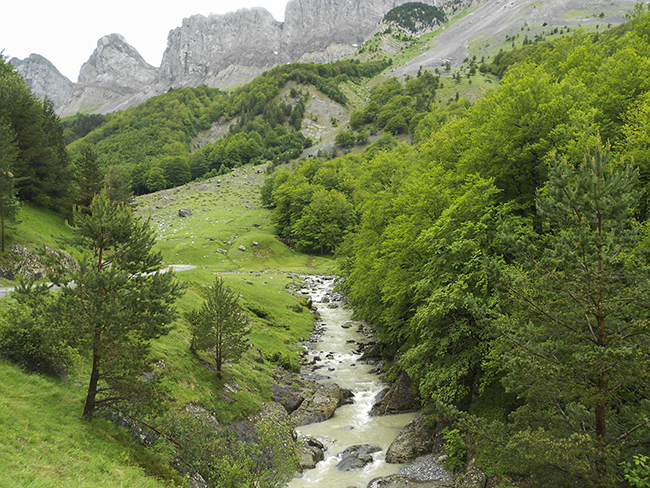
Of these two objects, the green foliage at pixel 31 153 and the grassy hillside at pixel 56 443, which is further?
the green foliage at pixel 31 153

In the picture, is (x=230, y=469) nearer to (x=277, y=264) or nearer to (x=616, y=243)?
(x=616, y=243)

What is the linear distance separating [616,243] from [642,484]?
6.04m

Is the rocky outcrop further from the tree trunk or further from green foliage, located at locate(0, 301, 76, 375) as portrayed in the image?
the tree trunk

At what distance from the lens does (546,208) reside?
38.1ft

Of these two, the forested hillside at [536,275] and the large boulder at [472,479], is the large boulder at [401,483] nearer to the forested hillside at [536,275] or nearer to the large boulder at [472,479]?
the large boulder at [472,479]

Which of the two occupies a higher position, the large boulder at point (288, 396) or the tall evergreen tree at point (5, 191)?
the tall evergreen tree at point (5, 191)

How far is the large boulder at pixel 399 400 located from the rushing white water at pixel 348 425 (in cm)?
52

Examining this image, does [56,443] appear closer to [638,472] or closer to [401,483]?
[401,483]

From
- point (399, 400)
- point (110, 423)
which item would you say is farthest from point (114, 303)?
point (399, 400)

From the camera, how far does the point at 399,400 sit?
2503 cm

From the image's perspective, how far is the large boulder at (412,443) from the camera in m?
19.1

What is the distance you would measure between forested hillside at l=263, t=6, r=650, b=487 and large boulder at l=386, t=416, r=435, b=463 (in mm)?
1345

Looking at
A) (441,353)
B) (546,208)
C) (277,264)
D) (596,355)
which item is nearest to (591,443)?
(596,355)

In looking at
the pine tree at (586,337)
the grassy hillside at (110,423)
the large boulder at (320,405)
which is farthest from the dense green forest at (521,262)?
the large boulder at (320,405)
